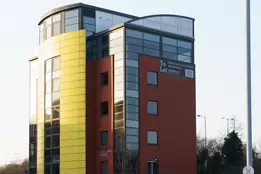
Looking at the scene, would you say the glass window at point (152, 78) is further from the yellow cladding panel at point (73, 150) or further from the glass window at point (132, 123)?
the yellow cladding panel at point (73, 150)

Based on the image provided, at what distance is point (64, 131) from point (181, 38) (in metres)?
14.8

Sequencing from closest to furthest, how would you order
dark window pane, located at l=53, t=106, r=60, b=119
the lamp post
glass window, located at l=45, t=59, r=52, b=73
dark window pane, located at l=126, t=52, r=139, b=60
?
1. the lamp post
2. dark window pane, located at l=126, t=52, r=139, b=60
3. dark window pane, located at l=53, t=106, r=60, b=119
4. glass window, located at l=45, t=59, r=52, b=73

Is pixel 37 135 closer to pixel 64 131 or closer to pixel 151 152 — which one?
pixel 64 131

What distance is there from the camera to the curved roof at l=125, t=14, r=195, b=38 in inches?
2159

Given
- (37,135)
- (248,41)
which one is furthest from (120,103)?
(248,41)

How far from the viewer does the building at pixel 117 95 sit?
5291 cm

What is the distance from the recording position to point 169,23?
5669 cm

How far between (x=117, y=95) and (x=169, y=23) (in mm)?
9320

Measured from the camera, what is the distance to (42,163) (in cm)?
5912

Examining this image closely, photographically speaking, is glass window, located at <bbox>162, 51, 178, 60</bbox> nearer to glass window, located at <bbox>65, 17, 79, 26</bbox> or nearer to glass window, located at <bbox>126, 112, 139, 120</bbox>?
glass window, located at <bbox>126, 112, 139, 120</bbox>

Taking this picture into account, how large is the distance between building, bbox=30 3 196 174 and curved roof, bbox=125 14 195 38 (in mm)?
100

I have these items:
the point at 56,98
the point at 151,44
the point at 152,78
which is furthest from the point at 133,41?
the point at 56,98

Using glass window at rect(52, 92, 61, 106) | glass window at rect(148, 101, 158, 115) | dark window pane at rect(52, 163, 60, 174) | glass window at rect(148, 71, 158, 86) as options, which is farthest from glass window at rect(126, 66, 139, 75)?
dark window pane at rect(52, 163, 60, 174)

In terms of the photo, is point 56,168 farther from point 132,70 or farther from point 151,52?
point 151,52
